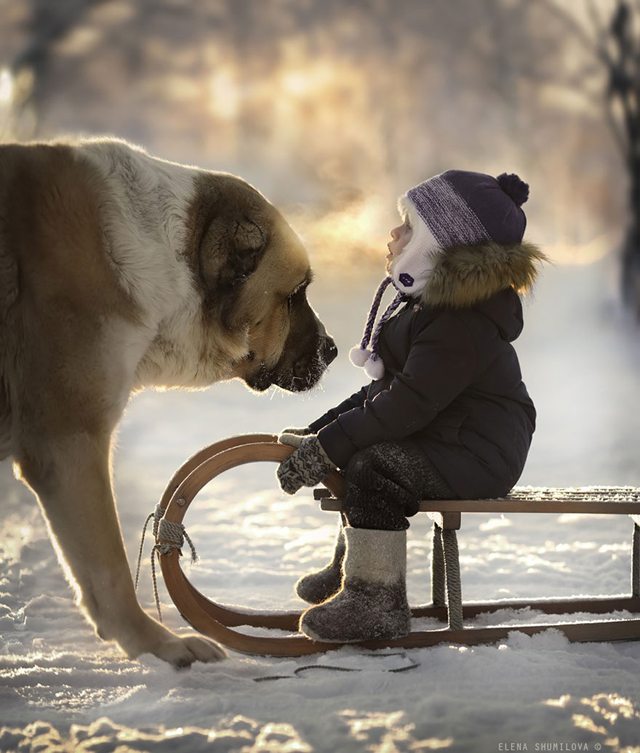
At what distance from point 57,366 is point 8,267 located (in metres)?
0.29

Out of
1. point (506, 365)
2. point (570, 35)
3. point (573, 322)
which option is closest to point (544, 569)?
point (506, 365)

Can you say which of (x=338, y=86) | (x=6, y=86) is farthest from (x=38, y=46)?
(x=338, y=86)

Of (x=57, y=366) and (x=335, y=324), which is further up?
(x=335, y=324)

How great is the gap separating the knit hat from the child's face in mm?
26

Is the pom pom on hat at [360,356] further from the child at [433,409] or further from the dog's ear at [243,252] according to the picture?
the dog's ear at [243,252]

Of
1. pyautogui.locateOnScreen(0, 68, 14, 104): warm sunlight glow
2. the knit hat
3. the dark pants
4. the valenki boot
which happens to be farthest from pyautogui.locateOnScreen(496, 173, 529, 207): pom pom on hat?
pyautogui.locateOnScreen(0, 68, 14, 104): warm sunlight glow

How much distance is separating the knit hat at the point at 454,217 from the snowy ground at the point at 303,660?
0.62 metres

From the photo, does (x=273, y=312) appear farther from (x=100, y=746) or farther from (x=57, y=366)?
(x=100, y=746)

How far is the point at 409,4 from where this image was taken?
7.85 meters

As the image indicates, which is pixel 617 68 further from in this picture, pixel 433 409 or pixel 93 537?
pixel 93 537

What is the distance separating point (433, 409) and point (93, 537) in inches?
39.1

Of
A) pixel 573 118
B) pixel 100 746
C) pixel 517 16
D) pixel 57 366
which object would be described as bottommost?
pixel 100 746

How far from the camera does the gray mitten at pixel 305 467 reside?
2.29m

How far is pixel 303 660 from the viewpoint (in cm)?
221
